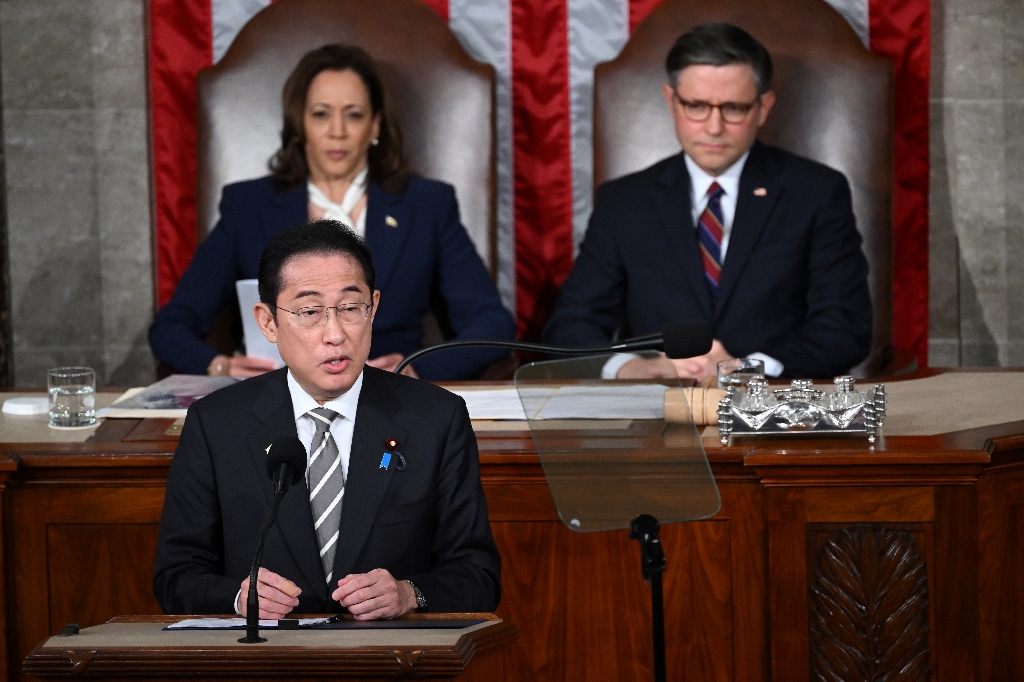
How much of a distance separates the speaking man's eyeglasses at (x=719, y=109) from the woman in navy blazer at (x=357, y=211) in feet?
2.39

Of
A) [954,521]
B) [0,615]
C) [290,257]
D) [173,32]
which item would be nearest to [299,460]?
[290,257]

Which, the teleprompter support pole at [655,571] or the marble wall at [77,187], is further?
the marble wall at [77,187]

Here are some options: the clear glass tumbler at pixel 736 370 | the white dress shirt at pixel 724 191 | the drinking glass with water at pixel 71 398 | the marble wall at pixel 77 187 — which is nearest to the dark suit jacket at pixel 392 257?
the white dress shirt at pixel 724 191

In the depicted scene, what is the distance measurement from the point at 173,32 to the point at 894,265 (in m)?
2.39

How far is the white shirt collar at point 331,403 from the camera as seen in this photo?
7.32 feet

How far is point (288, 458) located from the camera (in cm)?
185

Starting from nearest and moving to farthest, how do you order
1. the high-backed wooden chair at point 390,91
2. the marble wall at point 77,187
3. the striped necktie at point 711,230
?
1. the striped necktie at point 711,230
2. the high-backed wooden chair at point 390,91
3. the marble wall at point 77,187

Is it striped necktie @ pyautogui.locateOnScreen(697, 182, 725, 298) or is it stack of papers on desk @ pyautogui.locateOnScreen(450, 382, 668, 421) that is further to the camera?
striped necktie @ pyautogui.locateOnScreen(697, 182, 725, 298)

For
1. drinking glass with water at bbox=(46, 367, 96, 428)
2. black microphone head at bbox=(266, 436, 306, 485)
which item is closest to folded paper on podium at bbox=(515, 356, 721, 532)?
black microphone head at bbox=(266, 436, 306, 485)

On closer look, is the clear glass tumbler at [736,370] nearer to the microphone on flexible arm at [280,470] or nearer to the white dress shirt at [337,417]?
the white dress shirt at [337,417]

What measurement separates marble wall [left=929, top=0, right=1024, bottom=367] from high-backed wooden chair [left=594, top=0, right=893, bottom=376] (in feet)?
1.31

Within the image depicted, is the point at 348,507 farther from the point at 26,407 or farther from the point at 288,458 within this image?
the point at 26,407

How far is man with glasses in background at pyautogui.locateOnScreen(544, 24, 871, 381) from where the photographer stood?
3.83 m

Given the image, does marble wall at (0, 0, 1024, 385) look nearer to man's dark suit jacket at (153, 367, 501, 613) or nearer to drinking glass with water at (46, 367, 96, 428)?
drinking glass with water at (46, 367, 96, 428)
